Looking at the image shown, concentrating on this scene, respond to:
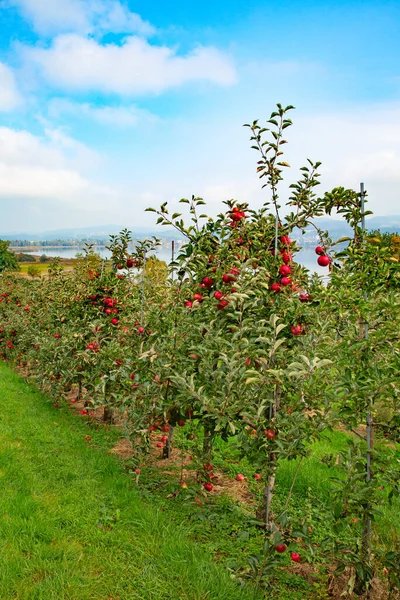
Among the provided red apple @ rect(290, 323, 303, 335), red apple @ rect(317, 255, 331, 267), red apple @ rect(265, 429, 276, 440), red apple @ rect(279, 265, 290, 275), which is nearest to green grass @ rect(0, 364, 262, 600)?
red apple @ rect(265, 429, 276, 440)

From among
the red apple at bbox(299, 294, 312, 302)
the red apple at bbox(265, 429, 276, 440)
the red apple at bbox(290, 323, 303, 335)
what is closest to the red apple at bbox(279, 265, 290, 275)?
the red apple at bbox(299, 294, 312, 302)

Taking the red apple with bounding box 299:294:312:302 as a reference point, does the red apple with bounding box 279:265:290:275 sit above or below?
above

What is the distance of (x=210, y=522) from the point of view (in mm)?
3789

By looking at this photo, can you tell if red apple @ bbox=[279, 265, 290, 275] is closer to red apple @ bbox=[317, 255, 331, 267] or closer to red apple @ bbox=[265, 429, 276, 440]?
red apple @ bbox=[317, 255, 331, 267]

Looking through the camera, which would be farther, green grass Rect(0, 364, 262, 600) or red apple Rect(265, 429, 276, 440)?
red apple Rect(265, 429, 276, 440)

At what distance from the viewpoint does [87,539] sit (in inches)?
133

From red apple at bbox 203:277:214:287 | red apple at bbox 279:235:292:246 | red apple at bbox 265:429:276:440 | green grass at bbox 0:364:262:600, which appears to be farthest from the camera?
red apple at bbox 203:277:214:287

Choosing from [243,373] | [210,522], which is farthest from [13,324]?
[243,373]

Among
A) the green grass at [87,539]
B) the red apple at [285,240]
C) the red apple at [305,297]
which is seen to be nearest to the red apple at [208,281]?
the red apple at [285,240]

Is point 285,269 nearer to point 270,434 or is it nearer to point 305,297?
point 305,297

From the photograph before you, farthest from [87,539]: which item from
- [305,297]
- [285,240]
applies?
[285,240]

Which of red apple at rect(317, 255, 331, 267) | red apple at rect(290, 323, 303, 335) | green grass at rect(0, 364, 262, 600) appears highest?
red apple at rect(317, 255, 331, 267)

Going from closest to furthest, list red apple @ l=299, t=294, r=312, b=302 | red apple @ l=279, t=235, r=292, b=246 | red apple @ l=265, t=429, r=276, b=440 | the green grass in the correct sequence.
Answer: the green grass → red apple @ l=265, t=429, r=276, b=440 → red apple @ l=299, t=294, r=312, b=302 → red apple @ l=279, t=235, r=292, b=246

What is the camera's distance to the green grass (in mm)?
2846
